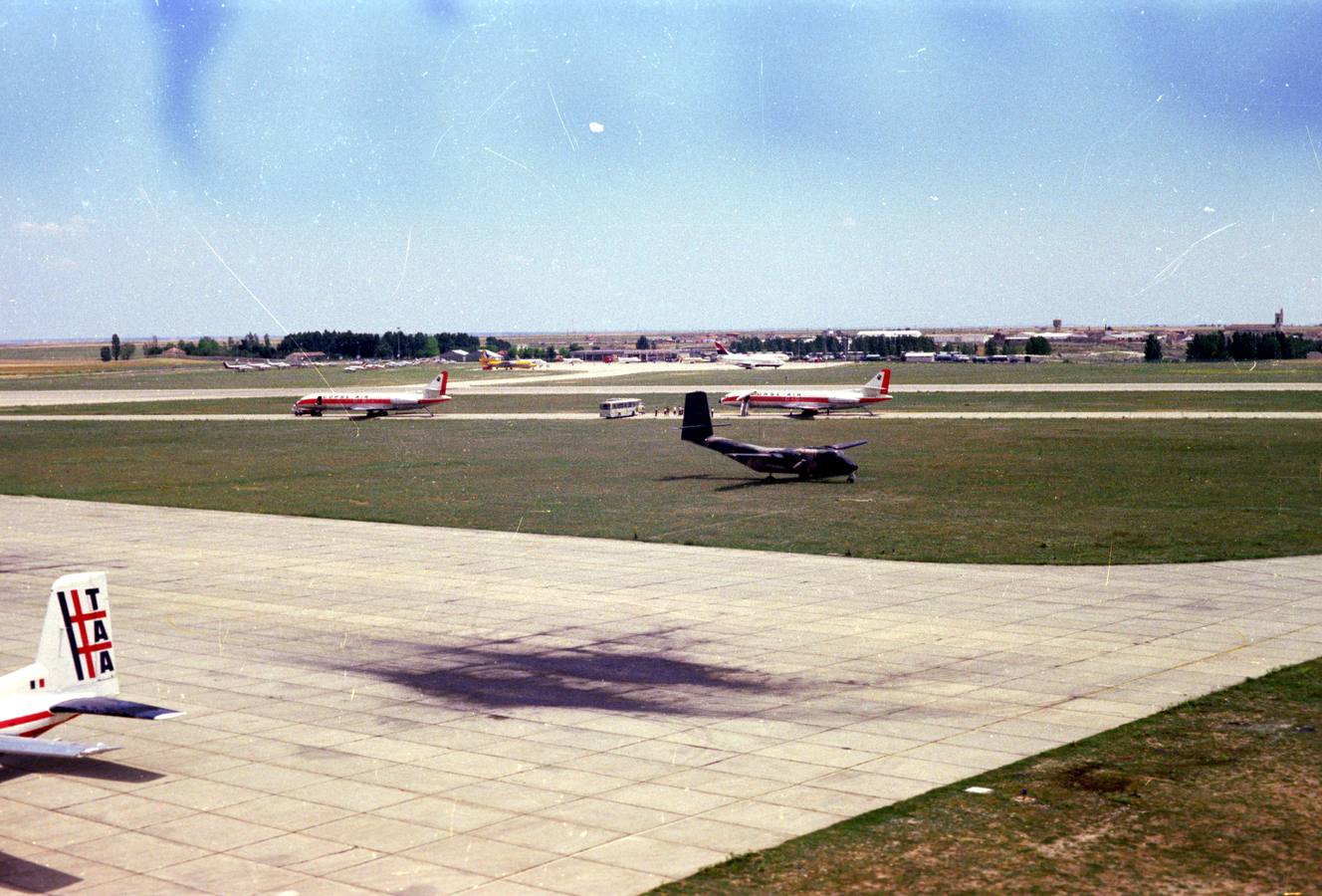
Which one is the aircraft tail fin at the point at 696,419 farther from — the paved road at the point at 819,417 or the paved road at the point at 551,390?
the paved road at the point at 551,390

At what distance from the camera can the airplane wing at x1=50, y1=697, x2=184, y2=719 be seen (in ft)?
67.9

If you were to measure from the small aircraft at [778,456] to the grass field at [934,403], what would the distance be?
38897 millimetres

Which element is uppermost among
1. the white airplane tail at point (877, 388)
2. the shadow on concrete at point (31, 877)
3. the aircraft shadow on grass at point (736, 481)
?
the white airplane tail at point (877, 388)

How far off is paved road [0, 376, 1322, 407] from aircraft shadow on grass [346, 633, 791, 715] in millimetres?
124379

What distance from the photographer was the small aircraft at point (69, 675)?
21.1 metres

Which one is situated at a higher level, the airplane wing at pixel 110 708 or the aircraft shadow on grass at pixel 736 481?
the airplane wing at pixel 110 708

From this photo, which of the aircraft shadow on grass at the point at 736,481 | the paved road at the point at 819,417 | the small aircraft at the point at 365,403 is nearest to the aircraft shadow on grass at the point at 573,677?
the aircraft shadow on grass at the point at 736,481

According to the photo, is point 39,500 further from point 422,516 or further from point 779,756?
point 779,756

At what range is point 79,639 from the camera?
2203 centimetres

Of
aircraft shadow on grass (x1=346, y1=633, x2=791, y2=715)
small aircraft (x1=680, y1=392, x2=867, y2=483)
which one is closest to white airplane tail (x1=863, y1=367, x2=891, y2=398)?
small aircraft (x1=680, y1=392, x2=867, y2=483)

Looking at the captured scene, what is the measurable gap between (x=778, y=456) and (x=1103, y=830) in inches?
1910

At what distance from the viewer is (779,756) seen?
23.5 meters

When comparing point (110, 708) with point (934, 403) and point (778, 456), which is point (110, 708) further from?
point (934, 403)

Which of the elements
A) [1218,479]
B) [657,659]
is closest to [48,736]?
[657,659]
